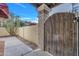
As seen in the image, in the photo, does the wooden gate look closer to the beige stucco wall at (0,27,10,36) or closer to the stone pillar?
the stone pillar

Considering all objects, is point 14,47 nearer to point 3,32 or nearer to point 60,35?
point 3,32

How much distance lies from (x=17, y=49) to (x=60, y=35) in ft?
1.50

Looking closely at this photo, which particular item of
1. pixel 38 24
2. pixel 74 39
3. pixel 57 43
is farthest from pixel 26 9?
pixel 74 39

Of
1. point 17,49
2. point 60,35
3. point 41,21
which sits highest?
point 41,21

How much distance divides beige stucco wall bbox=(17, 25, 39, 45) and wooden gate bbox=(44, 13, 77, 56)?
0.34 feet

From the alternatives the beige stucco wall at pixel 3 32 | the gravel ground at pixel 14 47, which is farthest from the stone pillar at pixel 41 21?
the beige stucco wall at pixel 3 32

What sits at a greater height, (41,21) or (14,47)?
(41,21)

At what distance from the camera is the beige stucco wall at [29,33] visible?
168 cm

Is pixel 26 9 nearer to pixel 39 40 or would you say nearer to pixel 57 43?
pixel 39 40

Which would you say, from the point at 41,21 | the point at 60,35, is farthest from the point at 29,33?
the point at 60,35

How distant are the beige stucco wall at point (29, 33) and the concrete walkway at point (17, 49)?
0.24 ft

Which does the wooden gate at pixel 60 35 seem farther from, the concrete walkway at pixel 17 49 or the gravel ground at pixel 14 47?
the gravel ground at pixel 14 47

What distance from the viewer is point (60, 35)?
1.68 metres

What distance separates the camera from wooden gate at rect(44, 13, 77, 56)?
166cm
